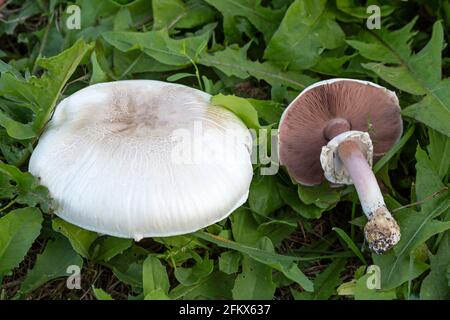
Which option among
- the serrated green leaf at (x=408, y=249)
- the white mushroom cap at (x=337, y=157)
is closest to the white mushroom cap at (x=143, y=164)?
the white mushroom cap at (x=337, y=157)

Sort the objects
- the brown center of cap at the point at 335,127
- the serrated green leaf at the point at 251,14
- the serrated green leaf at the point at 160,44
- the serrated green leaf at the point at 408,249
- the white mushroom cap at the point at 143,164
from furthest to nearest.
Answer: the serrated green leaf at the point at 251,14 → the serrated green leaf at the point at 160,44 → the brown center of cap at the point at 335,127 → the serrated green leaf at the point at 408,249 → the white mushroom cap at the point at 143,164

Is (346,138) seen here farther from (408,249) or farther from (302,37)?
(302,37)

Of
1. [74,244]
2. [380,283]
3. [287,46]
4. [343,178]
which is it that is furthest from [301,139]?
[74,244]

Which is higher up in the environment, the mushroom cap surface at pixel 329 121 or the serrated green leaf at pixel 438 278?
the mushroom cap surface at pixel 329 121

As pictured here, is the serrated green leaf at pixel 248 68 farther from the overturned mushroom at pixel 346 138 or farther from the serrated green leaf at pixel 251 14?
the overturned mushroom at pixel 346 138

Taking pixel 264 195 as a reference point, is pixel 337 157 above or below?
above

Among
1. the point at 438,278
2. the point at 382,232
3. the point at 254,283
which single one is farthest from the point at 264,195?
the point at 438,278

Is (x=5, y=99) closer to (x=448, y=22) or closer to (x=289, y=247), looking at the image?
(x=289, y=247)
